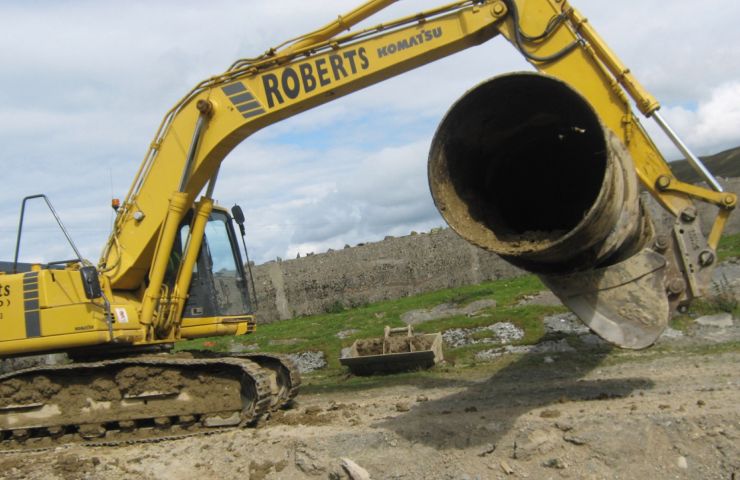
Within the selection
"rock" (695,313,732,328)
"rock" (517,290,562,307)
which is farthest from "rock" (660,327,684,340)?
"rock" (517,290,562,307)

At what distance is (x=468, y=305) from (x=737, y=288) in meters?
5.35

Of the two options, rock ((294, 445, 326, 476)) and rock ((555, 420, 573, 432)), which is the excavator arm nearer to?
rock ((555, 420, 573, 432))

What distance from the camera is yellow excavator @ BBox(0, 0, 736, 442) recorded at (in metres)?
5.60

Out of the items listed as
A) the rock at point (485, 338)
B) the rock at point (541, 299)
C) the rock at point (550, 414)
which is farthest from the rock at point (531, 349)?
the rock at point (550, 414)

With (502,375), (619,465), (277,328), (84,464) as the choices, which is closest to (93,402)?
(84,464)

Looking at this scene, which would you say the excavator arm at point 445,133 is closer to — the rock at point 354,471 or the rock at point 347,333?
the rock at point 354,471

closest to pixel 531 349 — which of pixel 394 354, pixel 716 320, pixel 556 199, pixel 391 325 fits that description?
pixel 394 354

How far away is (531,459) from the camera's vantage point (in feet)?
18.8

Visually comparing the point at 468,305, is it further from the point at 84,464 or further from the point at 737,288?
the point at 84,464

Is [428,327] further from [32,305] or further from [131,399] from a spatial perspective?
[32,305]

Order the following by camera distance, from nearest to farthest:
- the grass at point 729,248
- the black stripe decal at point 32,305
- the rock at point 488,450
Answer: the rock at point 488,450
the black stripe decal at point 32,305
the grass at point 729,248

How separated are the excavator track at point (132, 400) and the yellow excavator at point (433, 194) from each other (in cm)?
2

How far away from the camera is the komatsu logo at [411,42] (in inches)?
310

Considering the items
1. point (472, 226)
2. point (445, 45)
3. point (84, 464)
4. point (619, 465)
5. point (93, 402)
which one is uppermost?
point (445, 45)
